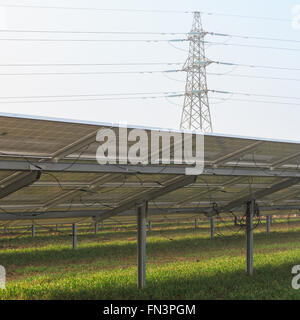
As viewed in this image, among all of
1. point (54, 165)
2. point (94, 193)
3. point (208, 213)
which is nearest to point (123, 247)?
point (208, 213)

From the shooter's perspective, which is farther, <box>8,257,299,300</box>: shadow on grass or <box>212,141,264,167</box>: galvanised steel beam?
<box>8,257,299,300</box>: shadow on grass

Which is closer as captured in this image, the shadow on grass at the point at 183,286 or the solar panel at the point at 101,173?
the solar panel at the point at 101,173

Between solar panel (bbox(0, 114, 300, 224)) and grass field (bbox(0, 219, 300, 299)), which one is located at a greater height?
solar panel (bbox(0, 114, 300, 224))

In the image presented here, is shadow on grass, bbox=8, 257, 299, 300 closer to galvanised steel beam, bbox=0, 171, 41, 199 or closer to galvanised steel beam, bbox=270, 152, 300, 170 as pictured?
galvanised steel beam, bbox=270, 152, 300, 170

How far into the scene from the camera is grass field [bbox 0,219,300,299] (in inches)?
414

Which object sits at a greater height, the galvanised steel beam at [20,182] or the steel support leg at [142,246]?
the galvanised steel beam at [20,182]

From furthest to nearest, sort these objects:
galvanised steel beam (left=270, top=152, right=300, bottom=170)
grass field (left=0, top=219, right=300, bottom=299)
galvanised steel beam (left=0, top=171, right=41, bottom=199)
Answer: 1. galvanised steel beam (left=270, top=152, right=300, bottom=170)
2. grass field (left=0, top=219, right=300, bottom=299)
3. galvanised steel beam (left=0, top=171, right=41, bottom=199)

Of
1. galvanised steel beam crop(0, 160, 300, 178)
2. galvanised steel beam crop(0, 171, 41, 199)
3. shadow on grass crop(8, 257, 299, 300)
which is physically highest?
galvanised steel beam crop(0, 160, 300, 178)

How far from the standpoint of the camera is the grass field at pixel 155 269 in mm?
10508

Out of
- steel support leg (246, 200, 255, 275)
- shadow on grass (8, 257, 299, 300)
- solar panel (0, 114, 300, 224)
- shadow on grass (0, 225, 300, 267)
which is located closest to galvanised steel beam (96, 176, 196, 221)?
solar panel (0, 114, 300, 224)

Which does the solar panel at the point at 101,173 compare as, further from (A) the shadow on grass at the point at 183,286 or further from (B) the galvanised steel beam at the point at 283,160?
(A) the shadow on grass at the point at 183,286

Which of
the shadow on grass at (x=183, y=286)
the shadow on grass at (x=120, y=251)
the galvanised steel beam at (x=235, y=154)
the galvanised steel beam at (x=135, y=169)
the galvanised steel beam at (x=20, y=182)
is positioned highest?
the galvanised steel beam at (x=235, y=154)

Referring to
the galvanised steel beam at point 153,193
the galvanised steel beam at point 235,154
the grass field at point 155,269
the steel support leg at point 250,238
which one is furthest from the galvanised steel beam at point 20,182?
the steel support leg at point 250,238

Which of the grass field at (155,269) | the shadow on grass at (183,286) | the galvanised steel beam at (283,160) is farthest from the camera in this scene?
the galvanised steel beam at (283,160)
